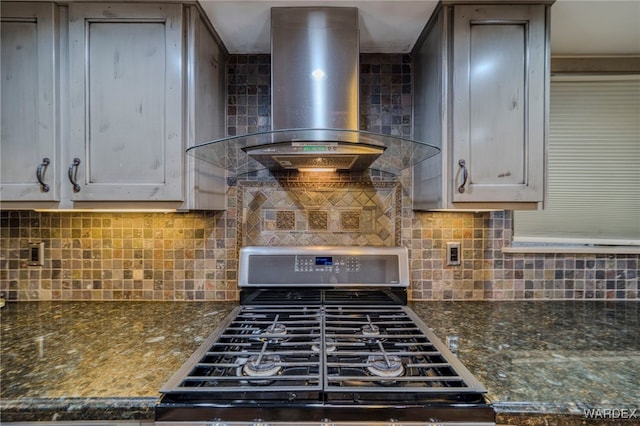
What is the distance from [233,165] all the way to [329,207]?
1.62 feet

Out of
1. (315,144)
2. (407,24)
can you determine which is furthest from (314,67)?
(407,24)

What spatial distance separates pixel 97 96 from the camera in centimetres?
120

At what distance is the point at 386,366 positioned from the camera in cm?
91

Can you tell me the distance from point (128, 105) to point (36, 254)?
37.5 inches

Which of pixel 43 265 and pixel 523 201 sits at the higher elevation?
pixel 523 201

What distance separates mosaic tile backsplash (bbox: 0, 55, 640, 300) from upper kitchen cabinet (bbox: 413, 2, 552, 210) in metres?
0.39

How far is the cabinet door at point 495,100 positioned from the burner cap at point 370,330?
0.60 metres

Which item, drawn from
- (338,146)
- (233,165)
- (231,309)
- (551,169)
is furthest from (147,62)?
(551,169)

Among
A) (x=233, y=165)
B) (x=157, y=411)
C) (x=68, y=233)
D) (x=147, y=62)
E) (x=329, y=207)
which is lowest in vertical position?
(x=157, y=411)

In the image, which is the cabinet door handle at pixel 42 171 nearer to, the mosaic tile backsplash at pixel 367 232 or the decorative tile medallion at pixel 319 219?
the mosaic tile backsplash at pixel 367 232

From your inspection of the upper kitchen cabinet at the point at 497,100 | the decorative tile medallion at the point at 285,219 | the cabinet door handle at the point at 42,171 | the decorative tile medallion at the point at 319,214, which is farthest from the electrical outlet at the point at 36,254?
the upper kitchen cabinet at the point at 497,100

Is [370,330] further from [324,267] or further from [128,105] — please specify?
[128,105]

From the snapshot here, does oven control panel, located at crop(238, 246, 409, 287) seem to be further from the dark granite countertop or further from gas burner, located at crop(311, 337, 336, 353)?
gas burner, located at crop(311, 337, 336, 353)

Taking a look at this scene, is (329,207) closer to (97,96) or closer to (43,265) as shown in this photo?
(97,96)
